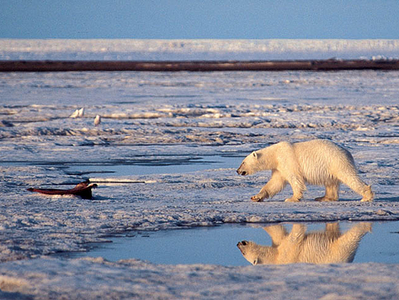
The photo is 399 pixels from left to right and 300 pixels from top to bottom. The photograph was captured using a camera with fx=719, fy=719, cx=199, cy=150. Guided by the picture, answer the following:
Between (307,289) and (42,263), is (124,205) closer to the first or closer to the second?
(42,263)

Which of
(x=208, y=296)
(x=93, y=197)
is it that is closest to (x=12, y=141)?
(x=93, y=197)

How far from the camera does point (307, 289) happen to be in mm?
4039

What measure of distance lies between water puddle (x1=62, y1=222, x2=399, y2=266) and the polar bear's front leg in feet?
3.34

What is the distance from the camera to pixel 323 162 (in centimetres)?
693

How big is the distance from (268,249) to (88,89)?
2416cm

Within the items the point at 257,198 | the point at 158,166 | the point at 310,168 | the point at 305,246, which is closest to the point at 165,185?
the point at 257,198

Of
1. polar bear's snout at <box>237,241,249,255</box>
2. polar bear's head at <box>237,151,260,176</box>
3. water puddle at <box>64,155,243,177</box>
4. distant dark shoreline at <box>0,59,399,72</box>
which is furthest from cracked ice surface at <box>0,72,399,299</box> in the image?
distant dark shoreline at <box>0,59,399,72</box>

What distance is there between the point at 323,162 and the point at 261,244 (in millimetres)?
1822

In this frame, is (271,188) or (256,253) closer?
(256,253)

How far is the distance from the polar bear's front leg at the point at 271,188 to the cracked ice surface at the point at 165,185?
0.09m

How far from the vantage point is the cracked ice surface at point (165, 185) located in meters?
4.19

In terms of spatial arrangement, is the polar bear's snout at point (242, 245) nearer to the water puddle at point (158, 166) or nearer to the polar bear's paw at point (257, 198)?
the polar bear's paw at point (257, 198)

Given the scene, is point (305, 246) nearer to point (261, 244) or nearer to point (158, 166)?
point (261, 244)

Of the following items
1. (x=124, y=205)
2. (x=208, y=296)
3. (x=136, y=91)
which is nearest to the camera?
(x=208, y=296)
